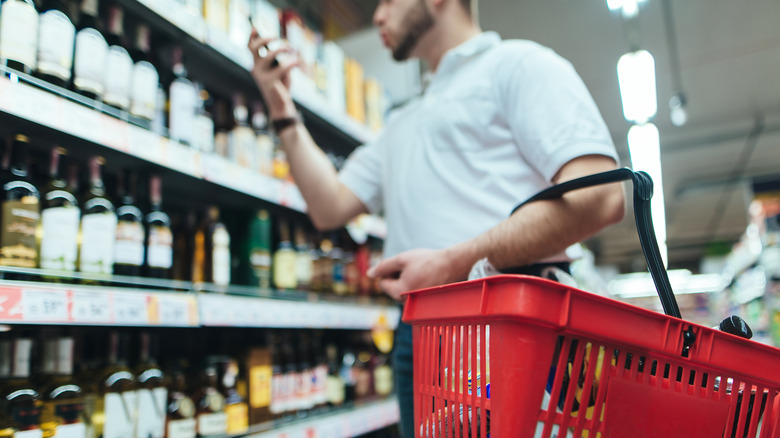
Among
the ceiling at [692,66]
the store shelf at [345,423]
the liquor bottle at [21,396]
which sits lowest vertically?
the store shelf at [345,423]

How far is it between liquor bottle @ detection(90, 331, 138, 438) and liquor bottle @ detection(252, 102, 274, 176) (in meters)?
0.80

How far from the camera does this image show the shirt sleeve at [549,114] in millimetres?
961

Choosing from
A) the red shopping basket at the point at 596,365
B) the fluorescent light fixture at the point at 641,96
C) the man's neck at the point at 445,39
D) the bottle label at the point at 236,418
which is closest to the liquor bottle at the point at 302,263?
the bottle label at the point at 236,418

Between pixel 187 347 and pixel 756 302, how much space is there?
3645 mm

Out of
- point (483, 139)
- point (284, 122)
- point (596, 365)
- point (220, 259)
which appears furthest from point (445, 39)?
point (596, 365)

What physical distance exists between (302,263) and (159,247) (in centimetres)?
68

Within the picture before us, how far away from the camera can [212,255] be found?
169cm

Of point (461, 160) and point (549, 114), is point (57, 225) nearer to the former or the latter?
point (461, 160)

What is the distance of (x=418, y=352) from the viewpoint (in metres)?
0.73

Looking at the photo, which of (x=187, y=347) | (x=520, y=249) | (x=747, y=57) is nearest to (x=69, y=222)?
(x=187, y=347)

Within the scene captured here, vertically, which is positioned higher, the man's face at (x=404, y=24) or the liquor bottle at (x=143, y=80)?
the man's face at (x=404, y=24)

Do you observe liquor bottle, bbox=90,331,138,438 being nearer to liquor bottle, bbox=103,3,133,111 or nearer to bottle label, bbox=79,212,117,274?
bottle label, bbox=79,212,117,274

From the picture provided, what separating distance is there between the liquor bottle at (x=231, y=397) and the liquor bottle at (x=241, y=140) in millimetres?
645

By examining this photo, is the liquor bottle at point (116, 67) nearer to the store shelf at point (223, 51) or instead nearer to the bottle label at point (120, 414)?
the store shelf at point (223, 51)
